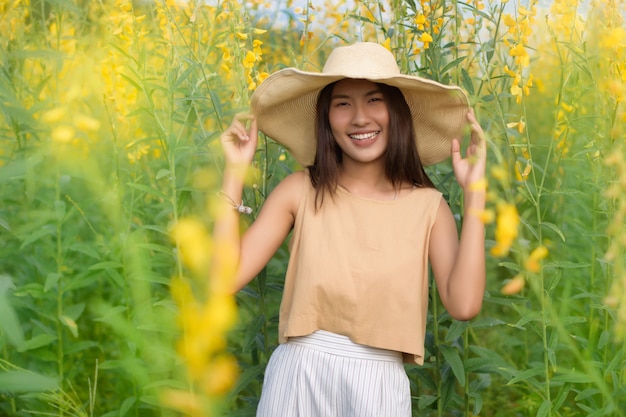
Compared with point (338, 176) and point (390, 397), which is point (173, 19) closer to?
point (338, 176)

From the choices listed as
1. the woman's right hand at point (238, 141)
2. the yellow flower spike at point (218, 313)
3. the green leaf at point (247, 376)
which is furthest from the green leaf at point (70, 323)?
the yellow flower spike at point (218, 313)

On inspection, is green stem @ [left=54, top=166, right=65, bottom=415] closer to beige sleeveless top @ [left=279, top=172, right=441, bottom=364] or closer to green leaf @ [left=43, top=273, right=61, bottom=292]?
green leaf @ [left=43, top=273, right=61, bottom=292]

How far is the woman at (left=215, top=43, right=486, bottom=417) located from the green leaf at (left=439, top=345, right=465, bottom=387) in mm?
214

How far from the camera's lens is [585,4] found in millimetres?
1905

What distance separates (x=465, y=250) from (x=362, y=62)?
1.55ft

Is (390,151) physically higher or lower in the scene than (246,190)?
higher

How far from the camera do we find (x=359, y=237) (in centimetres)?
182

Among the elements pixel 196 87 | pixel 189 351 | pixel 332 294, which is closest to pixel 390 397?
pixel 332 294

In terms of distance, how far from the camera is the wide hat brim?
178 cm

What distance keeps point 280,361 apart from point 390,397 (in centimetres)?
26

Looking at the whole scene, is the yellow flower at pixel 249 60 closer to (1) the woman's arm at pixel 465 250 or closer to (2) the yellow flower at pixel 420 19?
(2) the yellow flower at pixel 420 19

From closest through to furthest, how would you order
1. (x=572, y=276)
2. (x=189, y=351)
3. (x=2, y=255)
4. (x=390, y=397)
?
1. (x=189, y=351)
2. (x=390, y=397)
3. (x=2, y=255)
4. (x=572, y=276)

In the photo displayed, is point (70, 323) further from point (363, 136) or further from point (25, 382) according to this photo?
point (25, 382)

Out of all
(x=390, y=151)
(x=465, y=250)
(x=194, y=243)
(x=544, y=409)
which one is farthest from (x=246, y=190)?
(x=194, y=243)
